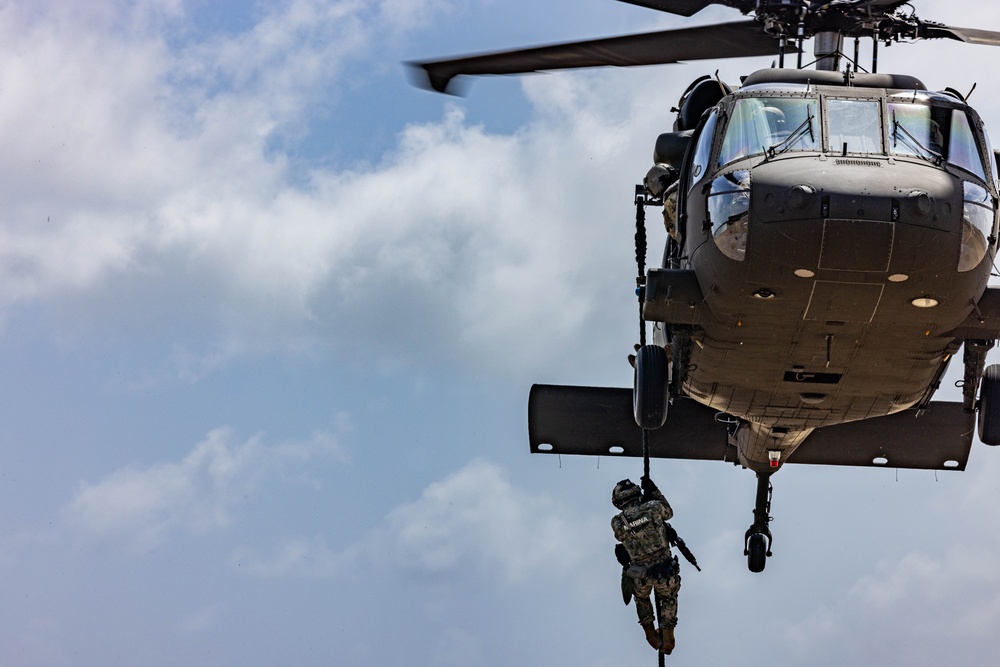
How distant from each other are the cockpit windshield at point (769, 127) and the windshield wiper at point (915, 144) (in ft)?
2.07

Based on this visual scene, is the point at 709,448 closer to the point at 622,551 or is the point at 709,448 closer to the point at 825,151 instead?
the point at 622,551

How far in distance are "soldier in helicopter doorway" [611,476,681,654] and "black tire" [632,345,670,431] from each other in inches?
107

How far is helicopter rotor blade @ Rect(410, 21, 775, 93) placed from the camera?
1369cm

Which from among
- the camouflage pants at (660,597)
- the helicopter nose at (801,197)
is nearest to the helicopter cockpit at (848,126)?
the helicopter nose at (801,197)

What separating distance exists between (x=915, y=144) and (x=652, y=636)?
6670mm

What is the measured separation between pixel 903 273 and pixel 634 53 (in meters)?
2.91

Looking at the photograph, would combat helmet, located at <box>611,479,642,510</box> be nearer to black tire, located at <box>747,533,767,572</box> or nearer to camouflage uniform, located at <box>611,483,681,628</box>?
camouflage uniform, located at <box>611,483,681,628</box>

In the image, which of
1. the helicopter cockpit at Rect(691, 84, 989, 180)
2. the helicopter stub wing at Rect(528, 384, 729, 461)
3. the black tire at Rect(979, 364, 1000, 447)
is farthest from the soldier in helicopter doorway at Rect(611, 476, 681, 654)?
the helicopter cockpit at Rect(691, 84, 989, 180)

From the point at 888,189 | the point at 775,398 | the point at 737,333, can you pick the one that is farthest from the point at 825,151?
the point at 775,398

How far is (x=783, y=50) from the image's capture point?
16.0m

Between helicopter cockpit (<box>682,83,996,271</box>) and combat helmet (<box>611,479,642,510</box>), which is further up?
helicopter cockpit (<box>682,83,996,271</box>)

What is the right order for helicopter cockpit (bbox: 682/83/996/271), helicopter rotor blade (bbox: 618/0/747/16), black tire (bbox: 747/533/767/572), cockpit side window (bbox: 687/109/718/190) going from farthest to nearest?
black tire (bbox: 747/533/767/572)
helicopter rotor blade (bbox: 618/0/747/16)
cockpit side window (bbox: 687/109/718/190)
helicopter cockpit (bbox: 682/83/996/271)

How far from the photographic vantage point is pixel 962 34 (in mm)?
16078

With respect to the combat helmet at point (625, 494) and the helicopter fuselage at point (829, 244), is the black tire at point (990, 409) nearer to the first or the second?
the helicopter fuselage at point (829, 244)
